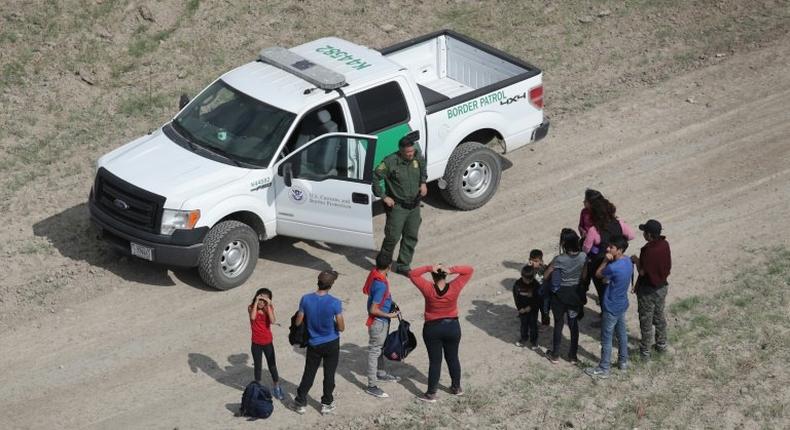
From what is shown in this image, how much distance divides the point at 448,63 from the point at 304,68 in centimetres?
302

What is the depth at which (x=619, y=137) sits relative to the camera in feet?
58.3

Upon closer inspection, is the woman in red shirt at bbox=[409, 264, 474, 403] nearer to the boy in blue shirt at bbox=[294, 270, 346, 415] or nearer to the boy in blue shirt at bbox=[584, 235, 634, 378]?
the boy in blue shirt at bbox=[294, 270, 346, 415]

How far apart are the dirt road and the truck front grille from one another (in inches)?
35.2

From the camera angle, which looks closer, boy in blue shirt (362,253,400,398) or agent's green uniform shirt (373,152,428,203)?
boy in blue shirt (362,253,400,398)

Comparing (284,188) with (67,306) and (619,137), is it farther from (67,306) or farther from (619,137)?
(619,137)

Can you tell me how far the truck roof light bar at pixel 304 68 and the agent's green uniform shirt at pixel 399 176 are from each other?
1.23 metres

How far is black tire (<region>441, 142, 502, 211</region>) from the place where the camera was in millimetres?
15727

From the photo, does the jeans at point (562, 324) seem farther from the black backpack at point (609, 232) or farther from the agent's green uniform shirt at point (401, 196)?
the agent's green uniform shirt at point (401, 196)

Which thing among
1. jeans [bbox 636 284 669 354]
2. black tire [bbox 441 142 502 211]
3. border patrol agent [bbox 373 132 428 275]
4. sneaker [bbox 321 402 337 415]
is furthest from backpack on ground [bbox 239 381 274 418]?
black tire [bbox 441 142 502 211]

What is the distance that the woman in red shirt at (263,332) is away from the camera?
38.5 ft

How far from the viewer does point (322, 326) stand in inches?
450

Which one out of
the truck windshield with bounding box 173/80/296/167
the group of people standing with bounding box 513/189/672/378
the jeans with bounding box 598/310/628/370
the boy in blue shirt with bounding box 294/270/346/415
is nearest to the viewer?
the boy in blue shirt with bounding box 294/270/346/415

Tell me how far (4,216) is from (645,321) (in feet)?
27.3

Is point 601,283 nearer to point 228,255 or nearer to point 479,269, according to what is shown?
point 479,269
